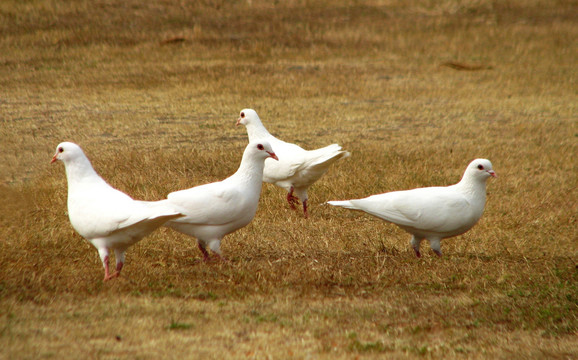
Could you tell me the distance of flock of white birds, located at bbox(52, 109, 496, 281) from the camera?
5953 millimetres

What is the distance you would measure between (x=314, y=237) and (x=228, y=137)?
20.2 feet

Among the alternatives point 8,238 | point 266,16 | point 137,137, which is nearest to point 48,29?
point 266,16

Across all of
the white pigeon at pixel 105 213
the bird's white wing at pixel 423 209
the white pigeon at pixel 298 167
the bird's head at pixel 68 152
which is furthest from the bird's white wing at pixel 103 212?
the white pigeon at pixel 298 167

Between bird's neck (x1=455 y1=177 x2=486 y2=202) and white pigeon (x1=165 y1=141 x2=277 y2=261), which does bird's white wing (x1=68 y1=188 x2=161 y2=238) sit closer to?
white pigeon (x1=165 y1=141 x2=277 y2=261)

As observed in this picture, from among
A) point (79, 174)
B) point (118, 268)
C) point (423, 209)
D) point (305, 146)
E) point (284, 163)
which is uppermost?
point (79, 174)

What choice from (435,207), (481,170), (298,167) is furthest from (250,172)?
(481,170)

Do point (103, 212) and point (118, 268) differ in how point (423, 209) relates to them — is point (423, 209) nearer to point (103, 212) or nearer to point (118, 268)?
point (118, 268)

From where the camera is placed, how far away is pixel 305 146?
525 inches

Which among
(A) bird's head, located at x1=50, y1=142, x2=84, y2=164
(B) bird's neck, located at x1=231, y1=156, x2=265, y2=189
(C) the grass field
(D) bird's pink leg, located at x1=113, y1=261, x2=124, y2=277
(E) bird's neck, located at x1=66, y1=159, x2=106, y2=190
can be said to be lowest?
(C) the grass field

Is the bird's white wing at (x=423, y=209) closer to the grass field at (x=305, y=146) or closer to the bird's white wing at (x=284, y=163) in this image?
the grass field at (x=305, y=146)

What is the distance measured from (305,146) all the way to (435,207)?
253 inches

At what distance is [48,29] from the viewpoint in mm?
21094

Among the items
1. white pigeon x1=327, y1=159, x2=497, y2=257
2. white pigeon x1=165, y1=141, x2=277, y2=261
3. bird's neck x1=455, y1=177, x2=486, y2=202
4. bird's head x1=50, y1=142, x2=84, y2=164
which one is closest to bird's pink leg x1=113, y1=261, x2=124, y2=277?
white pigeon x1=165, y1=141, x2=277, y2=261

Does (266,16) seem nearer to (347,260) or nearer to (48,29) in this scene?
(48,29)
